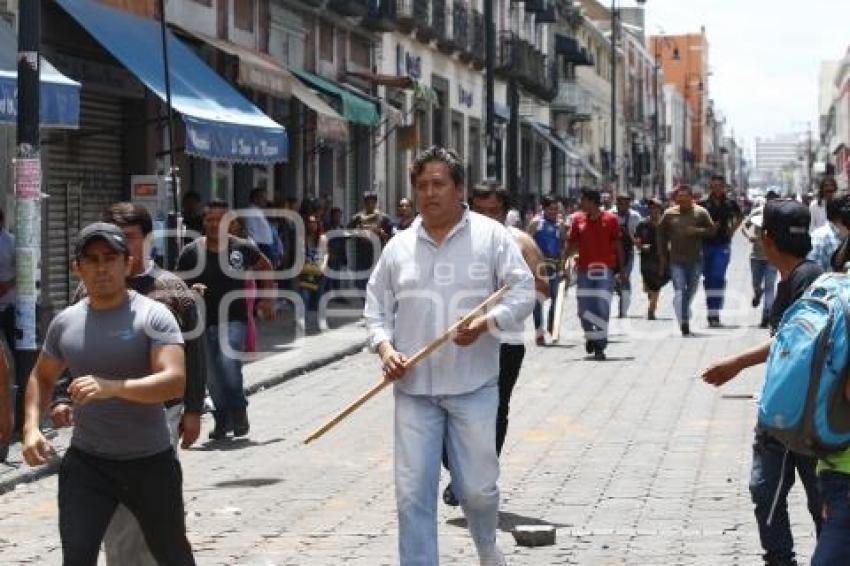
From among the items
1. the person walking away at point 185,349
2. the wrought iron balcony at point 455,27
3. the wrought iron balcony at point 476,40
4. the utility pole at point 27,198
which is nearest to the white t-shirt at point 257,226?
the utility pole at point 27,198

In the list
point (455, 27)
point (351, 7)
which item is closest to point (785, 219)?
point (351, 7)

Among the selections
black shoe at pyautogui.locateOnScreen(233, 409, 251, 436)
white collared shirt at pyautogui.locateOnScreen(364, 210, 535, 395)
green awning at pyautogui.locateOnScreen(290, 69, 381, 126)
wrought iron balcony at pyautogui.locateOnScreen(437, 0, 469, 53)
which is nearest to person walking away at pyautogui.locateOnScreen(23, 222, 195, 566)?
white collared shirt at pyautogui.locateOnScreen(364, 210, 535, 395)

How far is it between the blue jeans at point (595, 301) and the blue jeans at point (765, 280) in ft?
9.78

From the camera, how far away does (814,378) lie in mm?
4836

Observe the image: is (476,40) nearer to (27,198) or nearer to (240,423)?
(240,423)

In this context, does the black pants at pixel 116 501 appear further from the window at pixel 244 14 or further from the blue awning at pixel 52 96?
the window at pixel 244 14

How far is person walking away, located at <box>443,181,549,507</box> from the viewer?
8.84 metres

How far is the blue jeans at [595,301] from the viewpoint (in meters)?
17.7

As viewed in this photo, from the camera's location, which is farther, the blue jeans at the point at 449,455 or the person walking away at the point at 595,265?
the person walking away at the point at 595,265

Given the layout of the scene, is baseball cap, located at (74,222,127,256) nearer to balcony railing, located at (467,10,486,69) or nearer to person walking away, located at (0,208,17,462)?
person walking away, located at (0,208,17,462)

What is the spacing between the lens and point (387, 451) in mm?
11352

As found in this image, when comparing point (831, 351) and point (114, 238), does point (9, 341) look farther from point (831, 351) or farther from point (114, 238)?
point (831, 351)

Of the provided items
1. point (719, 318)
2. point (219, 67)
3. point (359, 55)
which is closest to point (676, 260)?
point (719, 318)

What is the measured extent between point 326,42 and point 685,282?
10.9 meters
